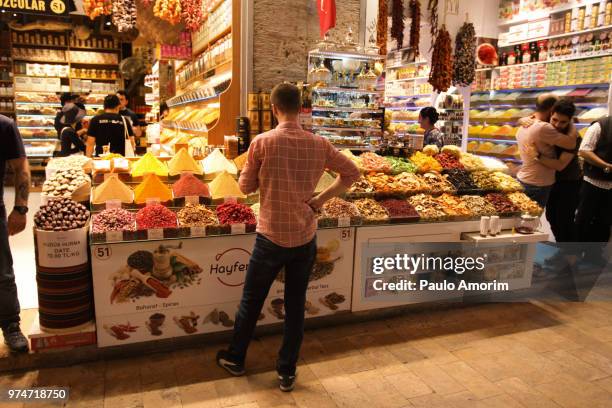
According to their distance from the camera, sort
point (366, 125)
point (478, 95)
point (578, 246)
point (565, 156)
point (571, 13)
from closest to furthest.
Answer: point (565, 156)
point (578, 246)
point (366, 125)
point (571, 13)
point (478, 95)

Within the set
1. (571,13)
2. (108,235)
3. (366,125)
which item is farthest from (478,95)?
(108,235)

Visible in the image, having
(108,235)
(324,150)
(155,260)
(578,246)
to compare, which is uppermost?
(324,150)

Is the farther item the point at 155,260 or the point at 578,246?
the point at 578,246

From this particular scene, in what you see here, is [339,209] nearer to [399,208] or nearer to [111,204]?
[399,208]

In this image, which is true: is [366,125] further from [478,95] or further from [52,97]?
[52,97]

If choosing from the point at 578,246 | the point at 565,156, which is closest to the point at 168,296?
the point at 565,156

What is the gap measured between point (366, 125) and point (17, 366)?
4373mm

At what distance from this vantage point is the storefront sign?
270 inches

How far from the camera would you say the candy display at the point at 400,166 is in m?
4.28

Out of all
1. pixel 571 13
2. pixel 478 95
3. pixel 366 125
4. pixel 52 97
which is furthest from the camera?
pixel 52 97

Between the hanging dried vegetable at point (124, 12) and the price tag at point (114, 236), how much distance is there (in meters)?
4.91

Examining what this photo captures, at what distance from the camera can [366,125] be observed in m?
5.80

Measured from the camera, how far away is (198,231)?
3086 millimetres

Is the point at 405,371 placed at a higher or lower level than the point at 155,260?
lower
